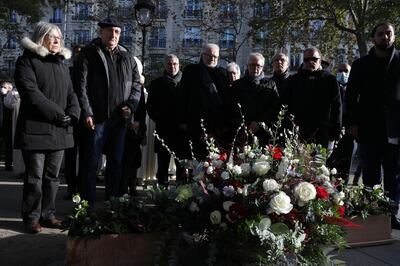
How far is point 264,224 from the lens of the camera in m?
3.04

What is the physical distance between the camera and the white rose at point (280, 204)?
3.07 m

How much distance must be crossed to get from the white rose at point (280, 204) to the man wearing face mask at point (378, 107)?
2334 millimetres

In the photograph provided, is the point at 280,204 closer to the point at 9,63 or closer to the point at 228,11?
the point at 228,11

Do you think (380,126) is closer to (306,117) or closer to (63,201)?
(306,117)

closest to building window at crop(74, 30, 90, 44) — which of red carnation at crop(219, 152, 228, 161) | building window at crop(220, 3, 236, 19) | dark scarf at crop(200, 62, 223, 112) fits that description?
building window at crop(220, 3, 236, 19)

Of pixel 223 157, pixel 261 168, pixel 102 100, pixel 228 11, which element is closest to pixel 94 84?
pixel 102 100

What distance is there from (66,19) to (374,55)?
51.1 m

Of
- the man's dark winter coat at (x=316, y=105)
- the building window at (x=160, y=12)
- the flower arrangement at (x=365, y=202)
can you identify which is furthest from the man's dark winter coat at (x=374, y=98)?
the building window at (x=160, y=12)

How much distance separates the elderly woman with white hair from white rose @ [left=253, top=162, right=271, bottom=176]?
2.17 m

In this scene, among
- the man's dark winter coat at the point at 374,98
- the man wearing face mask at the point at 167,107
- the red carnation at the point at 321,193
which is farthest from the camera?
the man wearing face mask at the point at 167,107

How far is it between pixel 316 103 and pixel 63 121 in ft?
8.78

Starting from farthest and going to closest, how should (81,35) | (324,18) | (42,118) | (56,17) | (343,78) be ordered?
(56,17)
(81,35)
(324,18)
(343,78)
(42,118)

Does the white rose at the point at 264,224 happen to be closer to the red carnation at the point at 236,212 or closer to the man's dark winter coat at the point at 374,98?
the red carnation at the point at 236,212

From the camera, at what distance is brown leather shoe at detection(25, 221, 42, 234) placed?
183 inches
